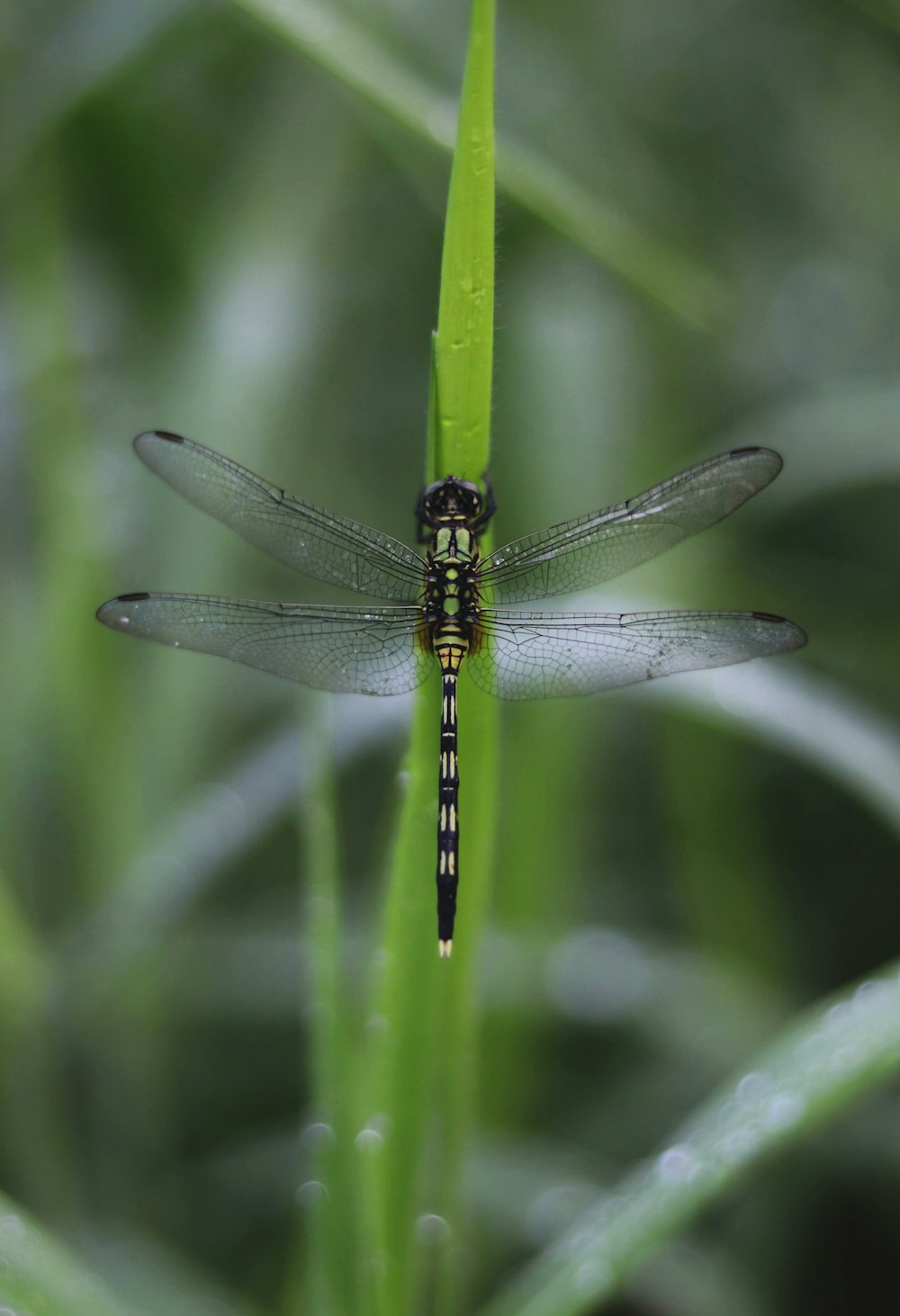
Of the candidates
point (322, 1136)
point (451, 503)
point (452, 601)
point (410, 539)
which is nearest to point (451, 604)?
point (452, 601)

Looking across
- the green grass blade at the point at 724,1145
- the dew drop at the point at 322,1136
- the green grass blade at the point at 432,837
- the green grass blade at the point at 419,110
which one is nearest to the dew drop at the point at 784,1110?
the green grass blade at the point at 724,1145

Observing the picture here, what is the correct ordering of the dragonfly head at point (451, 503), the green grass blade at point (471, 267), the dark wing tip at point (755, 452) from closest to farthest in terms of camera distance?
1. the green grass blade at point (471, 267)
2. the dragonfly head at point (451, 503)
3. the dark wing tip at point (755, 452)

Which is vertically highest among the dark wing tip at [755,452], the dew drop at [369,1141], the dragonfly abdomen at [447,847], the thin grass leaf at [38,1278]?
the dark wing tip at [755,452]

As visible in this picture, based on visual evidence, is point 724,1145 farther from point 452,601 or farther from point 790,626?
point 452,601

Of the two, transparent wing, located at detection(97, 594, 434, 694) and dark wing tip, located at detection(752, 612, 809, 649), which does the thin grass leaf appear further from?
dark wing tip, located at detection(752, 612, 809, 649)

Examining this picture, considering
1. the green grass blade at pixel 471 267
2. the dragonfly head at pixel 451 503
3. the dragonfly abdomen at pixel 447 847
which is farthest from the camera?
the dragonfly head at pixel 451 503

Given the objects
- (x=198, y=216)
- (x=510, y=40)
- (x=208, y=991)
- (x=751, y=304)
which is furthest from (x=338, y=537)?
(x=510, y=40)

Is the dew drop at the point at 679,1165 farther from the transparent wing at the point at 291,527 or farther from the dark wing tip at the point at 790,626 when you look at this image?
the transparent wing at the point at 291,527
